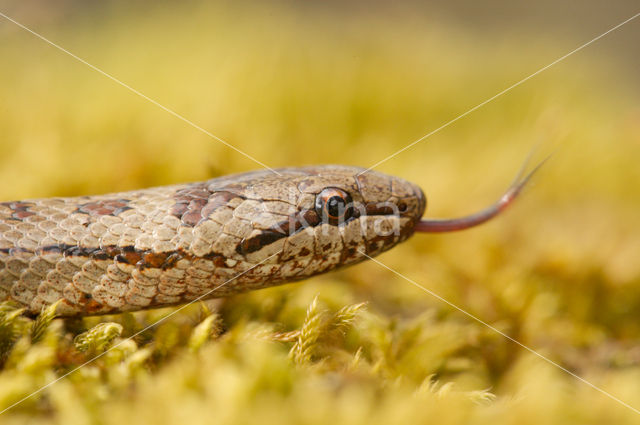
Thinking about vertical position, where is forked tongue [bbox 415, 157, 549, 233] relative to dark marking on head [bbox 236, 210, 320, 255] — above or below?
below

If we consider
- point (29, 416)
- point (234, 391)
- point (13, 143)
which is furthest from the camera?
A: point (13, 143)

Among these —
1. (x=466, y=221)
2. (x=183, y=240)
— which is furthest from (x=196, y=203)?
(x=466, y=221)

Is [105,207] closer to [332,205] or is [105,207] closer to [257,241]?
[257,241]

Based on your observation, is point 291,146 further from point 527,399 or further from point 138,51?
point 527,399

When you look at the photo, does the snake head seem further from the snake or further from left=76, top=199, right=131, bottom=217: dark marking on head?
left=76, top=199, right=131, bottom=217: dark marking on head

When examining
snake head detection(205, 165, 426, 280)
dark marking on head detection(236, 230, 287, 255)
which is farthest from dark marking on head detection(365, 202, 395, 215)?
dark marking on head detection(236, 230, 287, 255)

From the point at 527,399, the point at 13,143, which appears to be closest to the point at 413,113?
the point at 13,143
